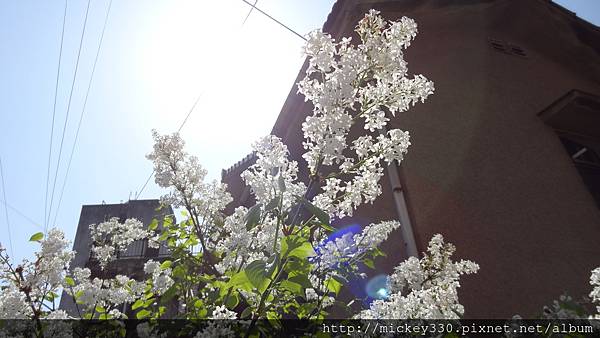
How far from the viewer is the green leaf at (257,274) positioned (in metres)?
1.32

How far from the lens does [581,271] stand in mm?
3906

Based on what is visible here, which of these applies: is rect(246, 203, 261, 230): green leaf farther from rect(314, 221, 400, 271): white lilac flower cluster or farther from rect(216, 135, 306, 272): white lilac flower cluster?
rect(314, 221, 400, 271): white lilac flower cluster

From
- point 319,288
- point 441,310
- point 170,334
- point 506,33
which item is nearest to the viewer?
point 441,310

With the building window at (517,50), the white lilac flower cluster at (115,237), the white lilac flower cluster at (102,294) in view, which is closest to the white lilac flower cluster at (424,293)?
the white lilac flower cluster at (102,294)

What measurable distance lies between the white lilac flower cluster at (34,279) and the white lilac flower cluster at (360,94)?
5.16 feet

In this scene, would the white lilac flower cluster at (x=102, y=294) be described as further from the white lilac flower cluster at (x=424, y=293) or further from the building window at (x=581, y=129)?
the building window at (x=581, y=129)

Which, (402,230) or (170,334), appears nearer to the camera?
(170,334)

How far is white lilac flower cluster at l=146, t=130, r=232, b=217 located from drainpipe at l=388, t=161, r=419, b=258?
182 cm

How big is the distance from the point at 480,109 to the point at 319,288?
3.88 metres

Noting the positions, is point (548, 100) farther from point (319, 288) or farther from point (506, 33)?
point (319, 288)

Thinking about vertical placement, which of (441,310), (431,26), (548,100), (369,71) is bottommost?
(441,310)

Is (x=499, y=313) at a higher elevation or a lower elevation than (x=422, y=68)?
lower

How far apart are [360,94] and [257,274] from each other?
1105 mm

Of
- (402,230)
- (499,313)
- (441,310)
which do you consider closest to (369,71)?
(441,310)
